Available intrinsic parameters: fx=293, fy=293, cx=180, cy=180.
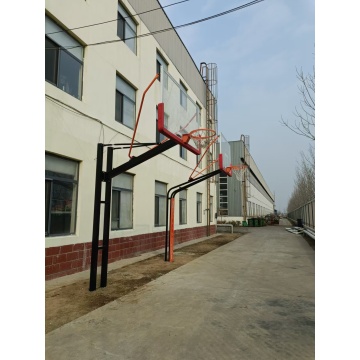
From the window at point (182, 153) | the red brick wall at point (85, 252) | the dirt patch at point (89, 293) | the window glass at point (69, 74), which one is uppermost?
the window glass at point (69, 74)

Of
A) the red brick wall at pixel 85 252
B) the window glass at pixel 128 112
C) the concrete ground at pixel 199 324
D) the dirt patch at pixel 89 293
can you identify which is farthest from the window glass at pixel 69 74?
the concrete ground at pixel 199 324

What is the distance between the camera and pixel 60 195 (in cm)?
703

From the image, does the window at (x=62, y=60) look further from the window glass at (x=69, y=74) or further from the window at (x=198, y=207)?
the window at (x=198, y=207)

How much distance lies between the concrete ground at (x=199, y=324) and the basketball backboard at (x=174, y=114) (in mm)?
3116

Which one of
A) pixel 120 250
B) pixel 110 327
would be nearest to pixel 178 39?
pixel 120 250

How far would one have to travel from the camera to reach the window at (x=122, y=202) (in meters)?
9.28

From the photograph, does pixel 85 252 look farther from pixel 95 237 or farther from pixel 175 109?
pixel 175 109

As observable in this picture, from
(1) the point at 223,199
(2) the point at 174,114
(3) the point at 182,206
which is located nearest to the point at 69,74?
(2) the point at 174,114

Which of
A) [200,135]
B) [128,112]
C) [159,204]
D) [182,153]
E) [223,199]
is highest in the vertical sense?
[128,112]

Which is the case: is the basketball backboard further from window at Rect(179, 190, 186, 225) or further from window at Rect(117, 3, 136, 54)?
window at Rect(179, 190, 186, 225)

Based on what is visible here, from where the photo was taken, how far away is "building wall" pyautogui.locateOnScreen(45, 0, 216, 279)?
6887 millimetres

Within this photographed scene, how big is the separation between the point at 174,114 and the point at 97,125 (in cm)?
269

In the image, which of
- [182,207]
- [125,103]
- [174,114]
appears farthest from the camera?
[182,207]

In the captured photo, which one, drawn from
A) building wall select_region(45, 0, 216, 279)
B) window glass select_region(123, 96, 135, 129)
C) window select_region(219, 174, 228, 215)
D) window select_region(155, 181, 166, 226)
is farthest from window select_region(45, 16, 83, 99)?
window select_region(219, 174, 228, 215)
